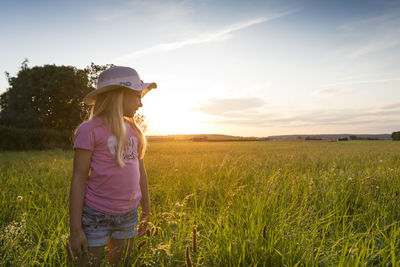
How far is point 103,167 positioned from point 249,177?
3.73 m

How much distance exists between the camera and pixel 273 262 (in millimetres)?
2111

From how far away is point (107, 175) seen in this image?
2.18m

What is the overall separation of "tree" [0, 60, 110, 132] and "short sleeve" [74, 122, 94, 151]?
27.1 meters

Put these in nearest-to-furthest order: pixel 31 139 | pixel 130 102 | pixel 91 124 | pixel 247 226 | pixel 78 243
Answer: pixel 78 243 < pixel 91 124 < pixel 130 102 < pixel 247 226 < pixel 31 139

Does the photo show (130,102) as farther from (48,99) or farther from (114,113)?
(48,99)

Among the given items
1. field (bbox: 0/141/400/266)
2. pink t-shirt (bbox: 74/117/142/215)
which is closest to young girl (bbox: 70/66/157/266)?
pink t-shirt (bbox: 74/117/142/215)

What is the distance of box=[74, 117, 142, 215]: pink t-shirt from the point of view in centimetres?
213

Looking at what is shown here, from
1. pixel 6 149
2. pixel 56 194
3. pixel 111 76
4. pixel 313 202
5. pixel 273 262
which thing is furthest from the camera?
Result: pixel 6 149

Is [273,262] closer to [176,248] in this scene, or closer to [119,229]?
[176,248]

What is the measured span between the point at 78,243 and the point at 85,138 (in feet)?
2.58

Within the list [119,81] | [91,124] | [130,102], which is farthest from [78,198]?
[119,81]

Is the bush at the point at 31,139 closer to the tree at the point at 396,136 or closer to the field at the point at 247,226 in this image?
the field at the point at 247,226

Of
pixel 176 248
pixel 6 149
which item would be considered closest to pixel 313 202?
pixel 176 248

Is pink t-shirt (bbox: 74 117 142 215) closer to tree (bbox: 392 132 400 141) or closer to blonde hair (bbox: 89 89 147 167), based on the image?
blonde hair (bbox: 89 89 147 167)
